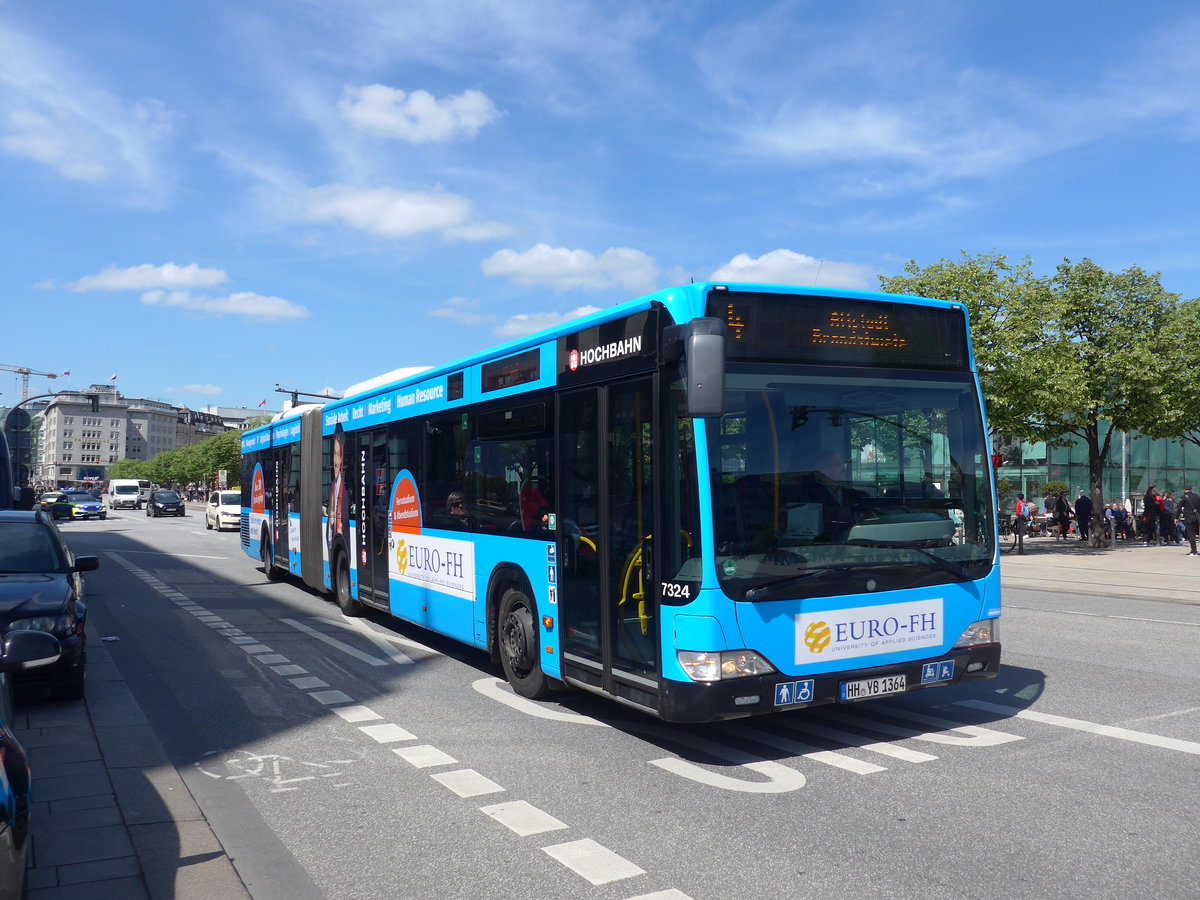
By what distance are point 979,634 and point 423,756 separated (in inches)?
143

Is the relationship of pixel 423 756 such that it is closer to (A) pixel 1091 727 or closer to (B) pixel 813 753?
(B) pixel 813 753

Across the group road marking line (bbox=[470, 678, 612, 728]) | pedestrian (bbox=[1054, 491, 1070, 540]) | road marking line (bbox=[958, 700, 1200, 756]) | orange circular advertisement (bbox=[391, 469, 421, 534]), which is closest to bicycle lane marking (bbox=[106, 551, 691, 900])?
road marking line (bbox=[470, 678, 612, 728])

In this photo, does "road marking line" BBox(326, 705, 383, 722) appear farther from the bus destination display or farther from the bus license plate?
the bus destination display

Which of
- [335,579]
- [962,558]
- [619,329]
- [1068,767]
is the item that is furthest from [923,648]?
[335,579]

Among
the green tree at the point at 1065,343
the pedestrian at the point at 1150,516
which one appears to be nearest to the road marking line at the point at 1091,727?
the green tree at the point at 1065,343

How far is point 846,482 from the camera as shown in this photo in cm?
617

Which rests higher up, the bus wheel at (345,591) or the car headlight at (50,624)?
the car headlight at (50,624)

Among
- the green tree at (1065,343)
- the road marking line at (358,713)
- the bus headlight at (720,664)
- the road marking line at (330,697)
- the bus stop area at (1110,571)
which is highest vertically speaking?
the green tree at (1065,343)

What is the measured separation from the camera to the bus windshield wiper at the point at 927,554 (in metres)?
6.20

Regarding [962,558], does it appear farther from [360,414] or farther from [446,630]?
[360,414]

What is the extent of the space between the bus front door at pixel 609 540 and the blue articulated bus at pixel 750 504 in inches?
0.7

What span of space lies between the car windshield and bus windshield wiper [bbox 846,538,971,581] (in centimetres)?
670

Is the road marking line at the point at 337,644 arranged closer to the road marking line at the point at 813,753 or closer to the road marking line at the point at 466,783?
the road marking line at the point at 466,783

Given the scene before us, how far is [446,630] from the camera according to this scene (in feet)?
31.5
